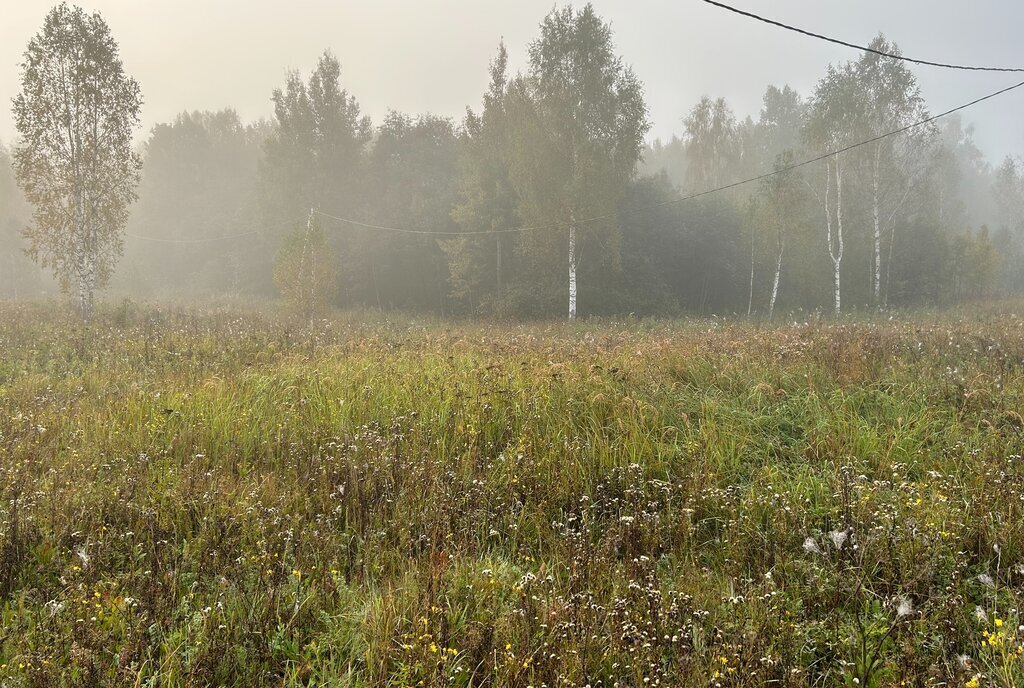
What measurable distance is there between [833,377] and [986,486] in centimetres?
323

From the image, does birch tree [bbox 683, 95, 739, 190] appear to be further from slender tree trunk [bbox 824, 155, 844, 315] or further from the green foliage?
the green foliage

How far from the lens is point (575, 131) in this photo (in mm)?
23672

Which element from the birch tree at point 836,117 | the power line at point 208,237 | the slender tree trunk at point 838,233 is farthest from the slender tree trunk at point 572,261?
the power line at point 208,237

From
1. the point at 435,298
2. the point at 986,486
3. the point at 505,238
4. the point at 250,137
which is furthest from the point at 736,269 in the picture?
the point at 250,137

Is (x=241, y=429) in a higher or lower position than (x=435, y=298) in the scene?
lower

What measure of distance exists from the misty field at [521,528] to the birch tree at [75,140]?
1631cm

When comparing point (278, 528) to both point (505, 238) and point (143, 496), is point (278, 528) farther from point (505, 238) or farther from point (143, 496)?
point (505, 238)

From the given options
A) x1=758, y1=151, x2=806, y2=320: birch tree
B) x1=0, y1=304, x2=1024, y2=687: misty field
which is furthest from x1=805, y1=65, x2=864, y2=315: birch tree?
x1=0, y1=304, x2=1024, y2=687: misty field

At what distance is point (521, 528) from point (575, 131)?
22862 millimetres

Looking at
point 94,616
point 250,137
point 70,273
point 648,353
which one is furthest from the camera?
point 250,137

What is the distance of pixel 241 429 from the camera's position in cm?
570

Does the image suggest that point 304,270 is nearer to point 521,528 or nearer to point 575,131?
point 575,131

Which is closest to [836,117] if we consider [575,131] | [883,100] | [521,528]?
[883,100]

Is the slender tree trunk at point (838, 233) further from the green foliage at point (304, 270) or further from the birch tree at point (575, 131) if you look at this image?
the green foliage at point (304, 270)
